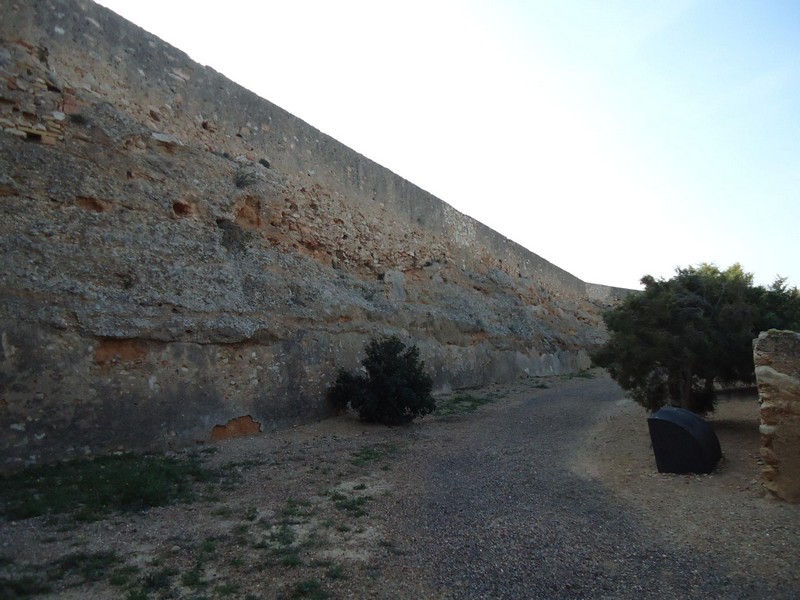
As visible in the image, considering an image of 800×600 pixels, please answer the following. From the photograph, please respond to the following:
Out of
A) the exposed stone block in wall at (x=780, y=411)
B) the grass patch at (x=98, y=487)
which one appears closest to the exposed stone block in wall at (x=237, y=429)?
the grass patch at (x=98, y=487)

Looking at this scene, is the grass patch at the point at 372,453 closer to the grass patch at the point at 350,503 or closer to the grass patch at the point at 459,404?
the grass patch at the point at 350,503

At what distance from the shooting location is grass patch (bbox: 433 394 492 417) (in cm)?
974

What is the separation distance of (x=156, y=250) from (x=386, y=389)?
12.1ft

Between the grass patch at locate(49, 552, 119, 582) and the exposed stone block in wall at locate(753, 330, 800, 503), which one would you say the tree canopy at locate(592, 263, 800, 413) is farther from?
the grass patch at locate(49, 552, 119, 582)

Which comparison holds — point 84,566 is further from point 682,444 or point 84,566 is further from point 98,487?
point 682,444

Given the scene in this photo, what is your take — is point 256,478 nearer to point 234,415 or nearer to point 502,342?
point 234,415

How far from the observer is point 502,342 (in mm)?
14781

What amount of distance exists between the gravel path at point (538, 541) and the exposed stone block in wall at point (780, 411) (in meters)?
1.19

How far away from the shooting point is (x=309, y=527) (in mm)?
4102

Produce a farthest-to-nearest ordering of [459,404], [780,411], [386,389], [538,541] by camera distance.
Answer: [459,404], [386,389], [780,411], [538,541]

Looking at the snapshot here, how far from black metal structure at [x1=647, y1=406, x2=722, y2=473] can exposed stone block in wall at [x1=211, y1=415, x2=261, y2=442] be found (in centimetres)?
475

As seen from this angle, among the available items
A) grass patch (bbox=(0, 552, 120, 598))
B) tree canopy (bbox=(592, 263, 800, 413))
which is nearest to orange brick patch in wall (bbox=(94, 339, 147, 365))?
grass patch (bbox=(0, 552, 120, 598))

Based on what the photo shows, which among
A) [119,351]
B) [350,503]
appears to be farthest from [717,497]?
[119,351]

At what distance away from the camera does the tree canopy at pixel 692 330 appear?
6.87m
